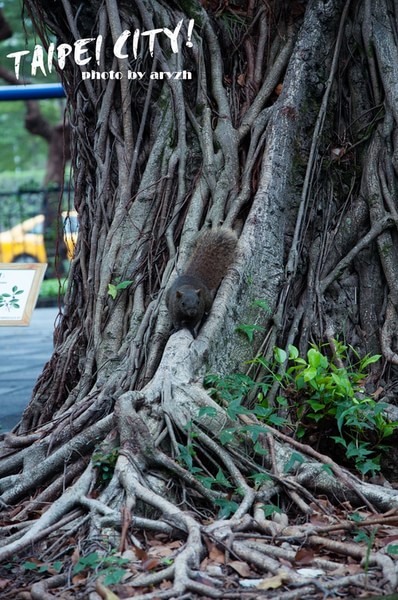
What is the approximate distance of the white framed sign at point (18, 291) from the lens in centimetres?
482

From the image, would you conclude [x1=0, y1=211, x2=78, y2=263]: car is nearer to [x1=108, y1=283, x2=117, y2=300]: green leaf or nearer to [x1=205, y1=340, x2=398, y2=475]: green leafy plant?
[x1=108, y1=283, x2=117, y2=300]: green leaf

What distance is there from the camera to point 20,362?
8.16 meters

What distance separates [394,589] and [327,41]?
11.0ft

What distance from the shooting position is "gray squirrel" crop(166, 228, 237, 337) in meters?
4.42

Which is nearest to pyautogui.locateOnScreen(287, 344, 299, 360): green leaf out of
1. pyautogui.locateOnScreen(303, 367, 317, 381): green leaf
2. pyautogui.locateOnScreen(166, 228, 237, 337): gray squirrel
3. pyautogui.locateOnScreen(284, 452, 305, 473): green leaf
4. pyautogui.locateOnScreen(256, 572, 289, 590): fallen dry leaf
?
pyautogui.locateOnScreen(303, 367, 317, 381): green leaf

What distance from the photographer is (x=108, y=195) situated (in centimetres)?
501

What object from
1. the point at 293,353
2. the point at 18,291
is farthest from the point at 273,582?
the point at 18,291

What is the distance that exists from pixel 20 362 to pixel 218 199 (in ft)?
13.3

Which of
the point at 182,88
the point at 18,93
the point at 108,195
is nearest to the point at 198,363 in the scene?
the point at 108,195

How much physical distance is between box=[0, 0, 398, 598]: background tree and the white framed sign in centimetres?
25

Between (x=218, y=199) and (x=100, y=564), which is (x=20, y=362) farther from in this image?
(x=100, y=564)

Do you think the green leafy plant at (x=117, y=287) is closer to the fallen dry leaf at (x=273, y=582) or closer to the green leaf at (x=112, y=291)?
the green leaf at (x=112, y=291)

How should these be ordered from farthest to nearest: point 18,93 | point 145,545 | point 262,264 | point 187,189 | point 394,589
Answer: point 18,93 → point 187,189 → point 262,264 → point 145,545 → point 394,589

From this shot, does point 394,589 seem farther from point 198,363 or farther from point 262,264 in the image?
point 262,264
